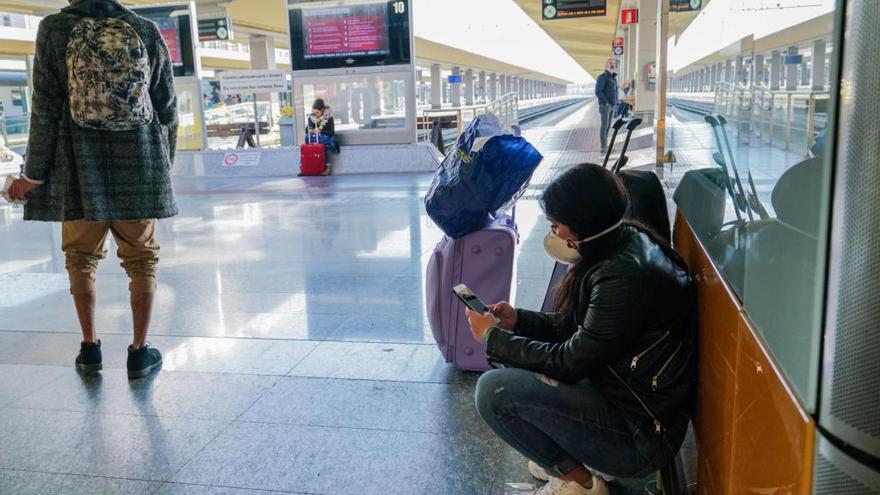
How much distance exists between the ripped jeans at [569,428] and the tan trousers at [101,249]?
6.47 ft

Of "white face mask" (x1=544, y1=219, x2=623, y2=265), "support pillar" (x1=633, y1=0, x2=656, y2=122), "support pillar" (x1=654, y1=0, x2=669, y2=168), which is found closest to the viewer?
"white face mask" (x1=544, y1=219, x2=623, y2=265)

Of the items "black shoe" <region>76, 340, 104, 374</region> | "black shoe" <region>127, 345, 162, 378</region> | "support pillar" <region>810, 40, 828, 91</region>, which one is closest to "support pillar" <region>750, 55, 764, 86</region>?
"support pillar" <region>810, 40, 828, 91</region>

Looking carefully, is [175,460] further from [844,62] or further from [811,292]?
[844,62]

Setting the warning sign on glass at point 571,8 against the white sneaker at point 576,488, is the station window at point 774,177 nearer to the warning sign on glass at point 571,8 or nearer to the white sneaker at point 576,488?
the white sneaker at point 576,488

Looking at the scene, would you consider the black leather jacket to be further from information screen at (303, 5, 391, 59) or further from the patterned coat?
information screen at (303, 5, 391, 59)

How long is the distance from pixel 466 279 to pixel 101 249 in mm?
1709

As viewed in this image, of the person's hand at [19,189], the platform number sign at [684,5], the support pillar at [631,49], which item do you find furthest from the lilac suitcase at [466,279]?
the support pillar at [631,49]

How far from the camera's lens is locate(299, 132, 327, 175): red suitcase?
1207cm

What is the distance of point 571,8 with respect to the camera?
19.2 m

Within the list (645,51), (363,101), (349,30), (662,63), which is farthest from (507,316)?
(645,51)

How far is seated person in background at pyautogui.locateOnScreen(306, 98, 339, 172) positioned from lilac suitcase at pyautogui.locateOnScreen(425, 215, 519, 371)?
30.0 ft

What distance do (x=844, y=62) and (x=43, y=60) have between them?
3173 mm

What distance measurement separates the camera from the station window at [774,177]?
1.04 m

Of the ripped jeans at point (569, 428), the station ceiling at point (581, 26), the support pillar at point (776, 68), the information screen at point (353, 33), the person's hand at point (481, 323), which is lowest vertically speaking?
the ripped jeans at point (569, 428)
